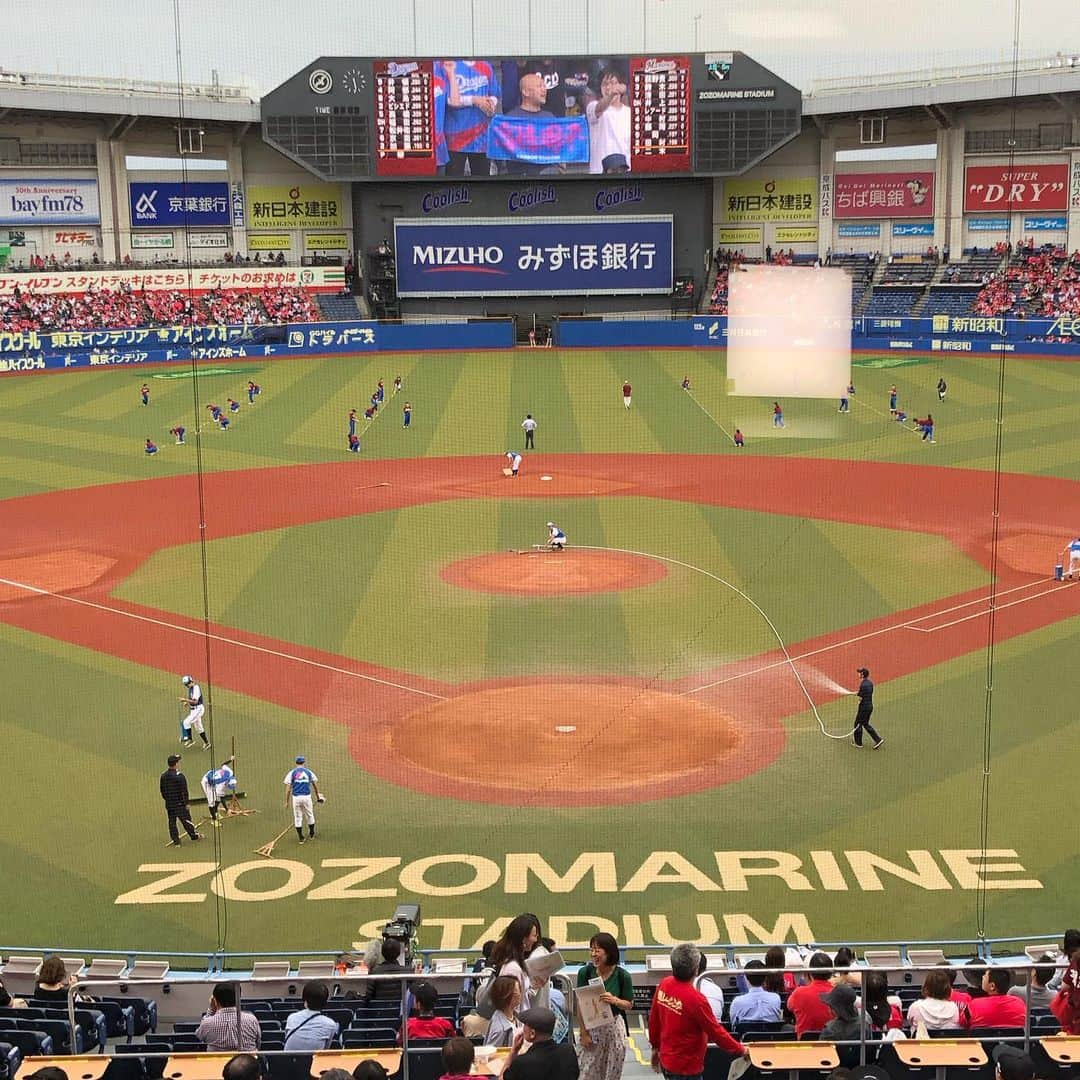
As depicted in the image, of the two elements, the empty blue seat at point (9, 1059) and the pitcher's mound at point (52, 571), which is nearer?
the empty blue seat at point (9, 1059)

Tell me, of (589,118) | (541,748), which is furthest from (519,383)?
(541,748)

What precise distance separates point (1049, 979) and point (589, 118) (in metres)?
65.5

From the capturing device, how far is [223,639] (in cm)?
2497

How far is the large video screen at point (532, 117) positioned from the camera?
7088 centimetres

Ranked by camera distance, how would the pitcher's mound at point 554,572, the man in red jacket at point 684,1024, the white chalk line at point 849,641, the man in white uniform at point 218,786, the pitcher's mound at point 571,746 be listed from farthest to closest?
the pitcher's mound at point 554,572
the white chalk line at point 849,641
the pitcher's mound at point 571,746
the man in white uniform at point 218,786
the man in red jacket at point 684,1024

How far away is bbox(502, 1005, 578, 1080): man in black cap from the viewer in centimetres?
671

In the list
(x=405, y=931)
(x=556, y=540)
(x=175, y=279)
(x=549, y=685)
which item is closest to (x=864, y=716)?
(x=549, y=685)

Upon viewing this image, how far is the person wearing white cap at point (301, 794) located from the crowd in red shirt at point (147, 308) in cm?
5166

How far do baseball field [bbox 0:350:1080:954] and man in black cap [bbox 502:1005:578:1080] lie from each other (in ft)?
24.6

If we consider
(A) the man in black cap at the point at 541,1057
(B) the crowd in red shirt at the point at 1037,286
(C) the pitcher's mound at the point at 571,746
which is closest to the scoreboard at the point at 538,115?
(B) the crowd in red shirt at the point at 1037,286

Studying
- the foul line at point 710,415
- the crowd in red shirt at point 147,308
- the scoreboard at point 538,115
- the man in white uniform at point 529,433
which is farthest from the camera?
the scoreboard at point 538,115

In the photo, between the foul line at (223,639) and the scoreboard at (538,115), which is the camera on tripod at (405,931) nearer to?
the foul line at (223,639)

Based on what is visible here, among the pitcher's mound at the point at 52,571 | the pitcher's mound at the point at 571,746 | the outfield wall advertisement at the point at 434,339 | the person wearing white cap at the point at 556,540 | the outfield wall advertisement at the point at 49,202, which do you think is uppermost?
the outfield wall advertisement at the point at 49,202

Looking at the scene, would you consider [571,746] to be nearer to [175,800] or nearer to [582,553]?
[175,800]
